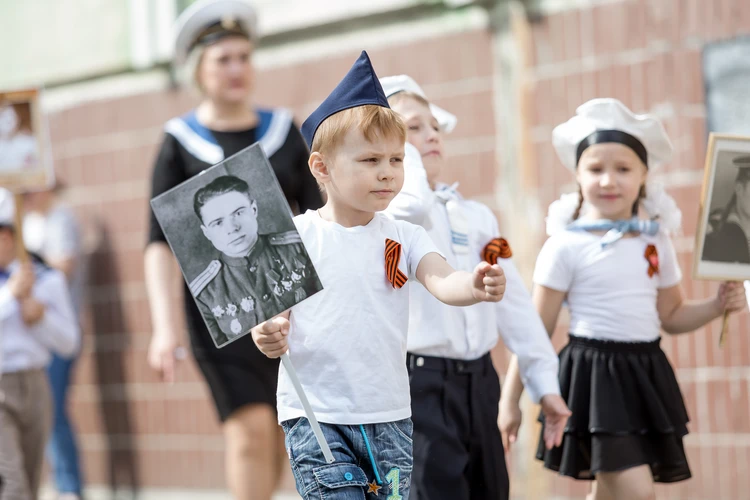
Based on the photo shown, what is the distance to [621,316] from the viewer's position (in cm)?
397

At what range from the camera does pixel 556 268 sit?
402cm

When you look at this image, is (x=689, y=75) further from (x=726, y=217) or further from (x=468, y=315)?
(x=468, y=315)

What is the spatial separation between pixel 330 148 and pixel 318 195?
5.00ft

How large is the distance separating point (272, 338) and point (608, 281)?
1476mm

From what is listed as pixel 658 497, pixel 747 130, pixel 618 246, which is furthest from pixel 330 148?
pixel 658 497

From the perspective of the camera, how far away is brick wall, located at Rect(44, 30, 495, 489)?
7312mm

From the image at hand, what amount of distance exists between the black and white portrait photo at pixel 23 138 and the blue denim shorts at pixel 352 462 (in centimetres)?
298

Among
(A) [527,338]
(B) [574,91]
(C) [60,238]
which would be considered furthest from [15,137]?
(A) [527,338]

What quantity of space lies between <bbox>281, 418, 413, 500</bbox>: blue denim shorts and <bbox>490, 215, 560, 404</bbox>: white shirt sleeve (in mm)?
763

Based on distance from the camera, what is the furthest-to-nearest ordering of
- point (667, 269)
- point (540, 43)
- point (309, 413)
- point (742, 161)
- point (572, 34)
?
point (540, 43) < point (572, 34) < point (667, 269) < point (742, 161) < point (309, 413)

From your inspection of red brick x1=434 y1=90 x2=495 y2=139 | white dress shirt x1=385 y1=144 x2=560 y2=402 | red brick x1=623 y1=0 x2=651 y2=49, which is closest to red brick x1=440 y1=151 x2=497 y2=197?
red brick x1=434 y1=90 x2=495 y2=139

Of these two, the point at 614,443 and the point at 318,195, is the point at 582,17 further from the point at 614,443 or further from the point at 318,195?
the point at 614,443

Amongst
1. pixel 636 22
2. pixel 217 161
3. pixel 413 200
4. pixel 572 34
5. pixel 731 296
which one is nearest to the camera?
pixel 413 200

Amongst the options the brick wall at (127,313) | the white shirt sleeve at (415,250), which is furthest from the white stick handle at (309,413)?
the brick wall at (127,313)
